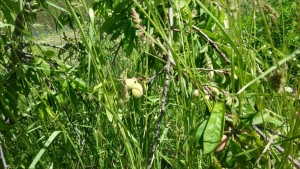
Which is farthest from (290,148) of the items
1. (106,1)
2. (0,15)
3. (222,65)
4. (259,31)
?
(259,31)

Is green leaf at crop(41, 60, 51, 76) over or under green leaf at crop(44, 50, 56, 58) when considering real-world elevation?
under

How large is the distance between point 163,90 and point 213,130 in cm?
18

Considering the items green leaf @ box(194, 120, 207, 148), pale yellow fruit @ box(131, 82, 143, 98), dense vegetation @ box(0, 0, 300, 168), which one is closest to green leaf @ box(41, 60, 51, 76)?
dense vegetation @ box(0, 0, 300, 168)

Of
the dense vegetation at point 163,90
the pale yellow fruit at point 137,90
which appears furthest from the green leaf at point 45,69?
the pale yellow fruit at point 137,90

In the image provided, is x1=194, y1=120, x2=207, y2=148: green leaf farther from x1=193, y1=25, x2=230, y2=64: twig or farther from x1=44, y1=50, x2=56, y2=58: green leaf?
x1=44, y1=50, x2=56, y2=58: green leaf

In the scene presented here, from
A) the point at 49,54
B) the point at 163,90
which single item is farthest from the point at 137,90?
the point at 49,54

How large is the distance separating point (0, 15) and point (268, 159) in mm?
878

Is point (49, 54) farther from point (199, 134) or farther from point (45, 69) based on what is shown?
point (199, 134)

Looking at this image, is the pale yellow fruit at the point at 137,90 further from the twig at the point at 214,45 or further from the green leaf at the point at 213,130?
the twig at the point at 214,45

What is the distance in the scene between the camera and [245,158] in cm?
89

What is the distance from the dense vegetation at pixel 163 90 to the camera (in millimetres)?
801

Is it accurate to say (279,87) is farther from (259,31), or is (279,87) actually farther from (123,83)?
(259,31)

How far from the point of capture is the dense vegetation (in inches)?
31.5

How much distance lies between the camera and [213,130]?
0.83 m
